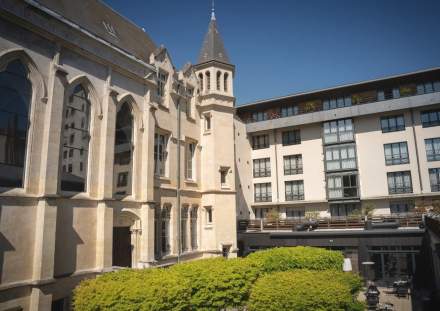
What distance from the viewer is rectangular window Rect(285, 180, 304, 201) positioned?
36.3m

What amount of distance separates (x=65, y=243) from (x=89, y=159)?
3871 millimetres

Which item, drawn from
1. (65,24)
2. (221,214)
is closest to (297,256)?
(221,214)

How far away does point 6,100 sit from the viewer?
40.2ft

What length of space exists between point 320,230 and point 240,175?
37.0ft

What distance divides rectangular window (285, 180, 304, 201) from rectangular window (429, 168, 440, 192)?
39.8 ft

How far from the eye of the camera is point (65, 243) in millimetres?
13695

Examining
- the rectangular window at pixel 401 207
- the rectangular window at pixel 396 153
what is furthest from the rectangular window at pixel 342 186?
the rectangular window at pixel 396 153

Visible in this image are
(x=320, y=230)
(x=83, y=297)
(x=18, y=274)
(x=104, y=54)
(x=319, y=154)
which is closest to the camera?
(x=83, y=297)

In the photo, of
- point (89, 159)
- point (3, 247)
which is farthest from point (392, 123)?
point (3, 247)

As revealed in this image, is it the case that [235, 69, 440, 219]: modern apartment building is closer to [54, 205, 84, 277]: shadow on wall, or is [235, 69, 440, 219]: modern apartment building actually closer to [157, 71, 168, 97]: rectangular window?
[157, 71, 168, 97]: rectangular window

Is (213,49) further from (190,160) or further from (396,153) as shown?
(396,153)

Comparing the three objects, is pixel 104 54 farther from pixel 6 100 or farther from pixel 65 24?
pixel 6 100

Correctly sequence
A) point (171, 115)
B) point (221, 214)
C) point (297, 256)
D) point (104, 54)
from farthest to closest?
point (221, 214) < point (171, 115) < point (297, 256) < point (104, 54)

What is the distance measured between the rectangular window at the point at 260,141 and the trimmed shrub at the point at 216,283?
26.4m
